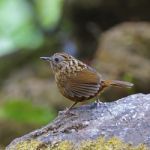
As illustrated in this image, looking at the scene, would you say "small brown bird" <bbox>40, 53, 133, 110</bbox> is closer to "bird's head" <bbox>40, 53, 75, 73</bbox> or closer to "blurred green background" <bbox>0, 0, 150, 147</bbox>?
"bird's head" <bbox>40, 53, 75, 73</bbox>

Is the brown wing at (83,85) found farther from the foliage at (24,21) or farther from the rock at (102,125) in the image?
the foliage at (24,21)

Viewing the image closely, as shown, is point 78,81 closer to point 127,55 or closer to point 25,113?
point 25,113

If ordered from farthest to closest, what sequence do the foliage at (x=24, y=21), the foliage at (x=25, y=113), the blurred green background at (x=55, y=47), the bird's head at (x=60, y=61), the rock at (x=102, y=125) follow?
the foliage at (x=24, y=21), the blurred green background at (x=55, y=47), the foliage at (x=25, y=113), the bird's head at (x=60, y=61), the rock at (x=102, y=125)

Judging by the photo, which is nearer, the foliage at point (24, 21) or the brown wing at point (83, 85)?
the brown wing at point (83, 85)

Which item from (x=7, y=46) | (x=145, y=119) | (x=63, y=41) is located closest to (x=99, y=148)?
(x=145, y=119)

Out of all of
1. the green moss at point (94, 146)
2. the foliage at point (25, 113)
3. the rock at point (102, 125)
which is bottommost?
the green moss at point (94, 146)

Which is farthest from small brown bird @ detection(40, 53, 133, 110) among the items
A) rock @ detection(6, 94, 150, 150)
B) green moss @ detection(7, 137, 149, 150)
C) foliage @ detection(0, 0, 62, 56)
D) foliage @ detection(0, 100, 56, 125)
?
foliage @ detection(0, 0, 62, 56)

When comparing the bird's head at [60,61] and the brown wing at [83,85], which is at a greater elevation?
the bird's head at [60,61]

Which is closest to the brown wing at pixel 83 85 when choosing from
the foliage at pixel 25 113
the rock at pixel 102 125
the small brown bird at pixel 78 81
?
the small brown bird at pixel 78 81
